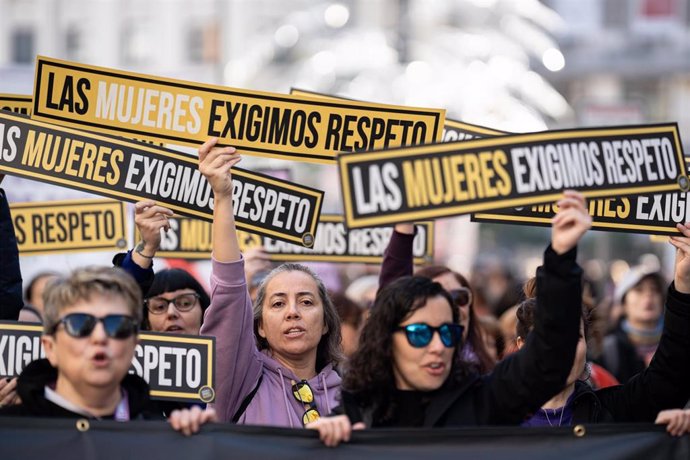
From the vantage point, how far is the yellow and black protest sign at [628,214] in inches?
219

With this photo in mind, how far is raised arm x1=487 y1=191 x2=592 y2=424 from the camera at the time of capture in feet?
14.3

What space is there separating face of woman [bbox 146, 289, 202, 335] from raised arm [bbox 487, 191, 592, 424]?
79.7 inches

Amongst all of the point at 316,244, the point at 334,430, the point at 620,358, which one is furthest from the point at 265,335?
the point at 620,358

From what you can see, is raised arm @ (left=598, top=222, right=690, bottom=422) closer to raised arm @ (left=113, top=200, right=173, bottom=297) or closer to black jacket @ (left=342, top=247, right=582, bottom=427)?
black jacket @ (left=342, top=247, right=582, bottom=427)

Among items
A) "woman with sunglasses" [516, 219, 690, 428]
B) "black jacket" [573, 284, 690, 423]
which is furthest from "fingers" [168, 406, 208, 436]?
"black jacket" [573, 284, 690, 423]

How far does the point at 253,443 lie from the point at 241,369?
2.92ft

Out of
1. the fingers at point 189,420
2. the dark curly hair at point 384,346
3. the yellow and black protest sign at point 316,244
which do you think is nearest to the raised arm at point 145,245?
the fingers at point 189,420

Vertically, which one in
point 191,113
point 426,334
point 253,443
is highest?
point 191,113

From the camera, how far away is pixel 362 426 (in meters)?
4.51

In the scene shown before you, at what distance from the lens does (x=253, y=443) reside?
14.9 ft

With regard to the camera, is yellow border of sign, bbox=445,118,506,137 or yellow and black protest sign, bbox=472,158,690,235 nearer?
yellow and black protest sign, bbox=472,158,690,235

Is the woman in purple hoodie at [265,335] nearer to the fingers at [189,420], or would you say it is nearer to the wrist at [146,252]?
the wrist at [146,252]

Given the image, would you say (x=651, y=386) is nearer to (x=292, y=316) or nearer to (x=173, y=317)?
(x=292, y=316)

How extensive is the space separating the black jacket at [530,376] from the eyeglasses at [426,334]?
6.1 inches
